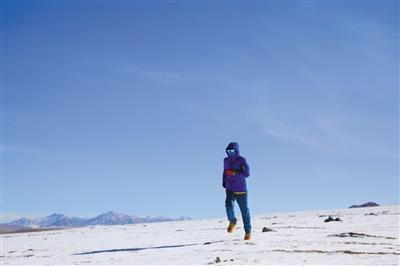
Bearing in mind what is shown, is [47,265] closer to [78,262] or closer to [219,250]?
[78,262]

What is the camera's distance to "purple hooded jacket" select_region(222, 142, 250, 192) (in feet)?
35.9

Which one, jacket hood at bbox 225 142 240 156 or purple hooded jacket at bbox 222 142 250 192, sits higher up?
jacket hood at bbox 225 142 240 156

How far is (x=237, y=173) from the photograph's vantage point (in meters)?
11.0

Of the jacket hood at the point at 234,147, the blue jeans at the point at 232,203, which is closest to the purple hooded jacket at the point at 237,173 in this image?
the jacket hood at the point at 234,147

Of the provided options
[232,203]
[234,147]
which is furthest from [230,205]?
[234,147]

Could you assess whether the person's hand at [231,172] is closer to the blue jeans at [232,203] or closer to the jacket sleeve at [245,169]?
the jacket sleeve at [245,169]

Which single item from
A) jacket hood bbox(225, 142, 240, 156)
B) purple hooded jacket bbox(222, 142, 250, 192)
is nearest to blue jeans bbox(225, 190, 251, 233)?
purple hooded jacket bbox(222, 142, 250, 192)

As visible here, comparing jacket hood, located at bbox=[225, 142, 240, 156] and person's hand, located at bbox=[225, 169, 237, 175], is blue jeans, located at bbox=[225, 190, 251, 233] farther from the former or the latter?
jacket hood, located at bbox=[225, 142, 240, 156]

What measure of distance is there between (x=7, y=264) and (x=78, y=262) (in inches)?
74.5

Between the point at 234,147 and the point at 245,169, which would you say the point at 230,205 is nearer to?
the point at 245,169

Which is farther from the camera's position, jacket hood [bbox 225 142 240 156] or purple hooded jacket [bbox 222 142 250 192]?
jacket hood [bbox 225 142 240 156]

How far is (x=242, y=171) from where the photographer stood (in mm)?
11000

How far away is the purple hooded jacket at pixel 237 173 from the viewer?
1093 cm

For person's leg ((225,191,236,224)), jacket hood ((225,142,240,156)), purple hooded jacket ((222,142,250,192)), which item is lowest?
person's leg ((225,191,236,224))
